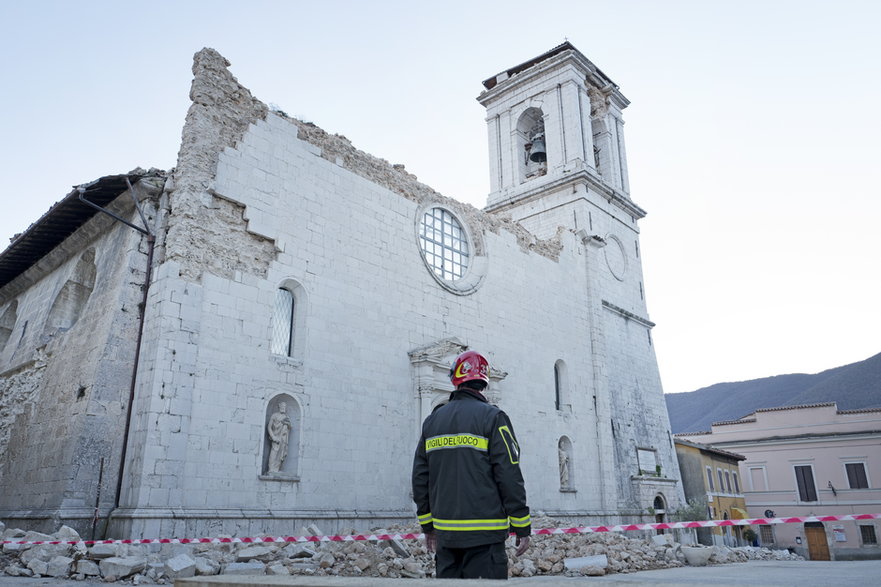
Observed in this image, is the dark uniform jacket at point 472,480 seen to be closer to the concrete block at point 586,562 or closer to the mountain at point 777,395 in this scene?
the concrete block at point 586,562

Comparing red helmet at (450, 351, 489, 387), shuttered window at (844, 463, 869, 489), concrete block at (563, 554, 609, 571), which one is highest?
shuttered window at (844, 463, 869, 489)

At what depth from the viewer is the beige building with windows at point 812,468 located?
31.6 m

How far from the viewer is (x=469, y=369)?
459 cm

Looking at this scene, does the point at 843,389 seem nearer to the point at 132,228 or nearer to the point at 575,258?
the point at 575,258

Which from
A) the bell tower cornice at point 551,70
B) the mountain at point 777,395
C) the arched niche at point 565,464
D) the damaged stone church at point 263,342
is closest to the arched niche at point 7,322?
the damaged stone church at point 263,342

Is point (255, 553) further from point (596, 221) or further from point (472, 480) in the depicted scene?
point (596, 221)

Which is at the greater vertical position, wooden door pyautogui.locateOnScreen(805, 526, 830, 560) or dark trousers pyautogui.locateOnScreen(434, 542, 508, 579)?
dark trousers pyautogui.locateOnScreen(434, 542, 508, 579)

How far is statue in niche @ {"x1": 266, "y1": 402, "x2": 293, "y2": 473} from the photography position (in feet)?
37.0

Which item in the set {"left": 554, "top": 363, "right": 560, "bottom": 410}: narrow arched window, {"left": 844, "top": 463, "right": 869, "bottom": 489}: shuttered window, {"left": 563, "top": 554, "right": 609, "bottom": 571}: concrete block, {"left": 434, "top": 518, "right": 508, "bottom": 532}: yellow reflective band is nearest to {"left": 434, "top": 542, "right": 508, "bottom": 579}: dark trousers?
{"left": 434, "top": 518, "right": 508, "bottom": 532}: yellow reflective band

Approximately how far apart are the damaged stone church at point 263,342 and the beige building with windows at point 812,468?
59.0ft

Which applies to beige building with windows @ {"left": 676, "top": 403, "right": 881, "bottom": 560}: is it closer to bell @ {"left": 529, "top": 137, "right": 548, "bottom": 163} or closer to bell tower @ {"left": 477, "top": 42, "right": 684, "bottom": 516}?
bell tower @ {"left": 477, "top": 42, "right": 684, "bottom": 516}

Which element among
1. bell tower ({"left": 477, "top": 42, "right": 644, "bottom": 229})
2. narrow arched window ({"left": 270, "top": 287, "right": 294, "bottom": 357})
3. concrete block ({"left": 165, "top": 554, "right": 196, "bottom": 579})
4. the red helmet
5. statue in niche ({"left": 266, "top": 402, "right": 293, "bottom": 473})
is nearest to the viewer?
the red helmet

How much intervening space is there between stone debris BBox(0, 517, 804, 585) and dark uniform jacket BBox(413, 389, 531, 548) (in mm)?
4179

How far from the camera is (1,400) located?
47.8 ft
